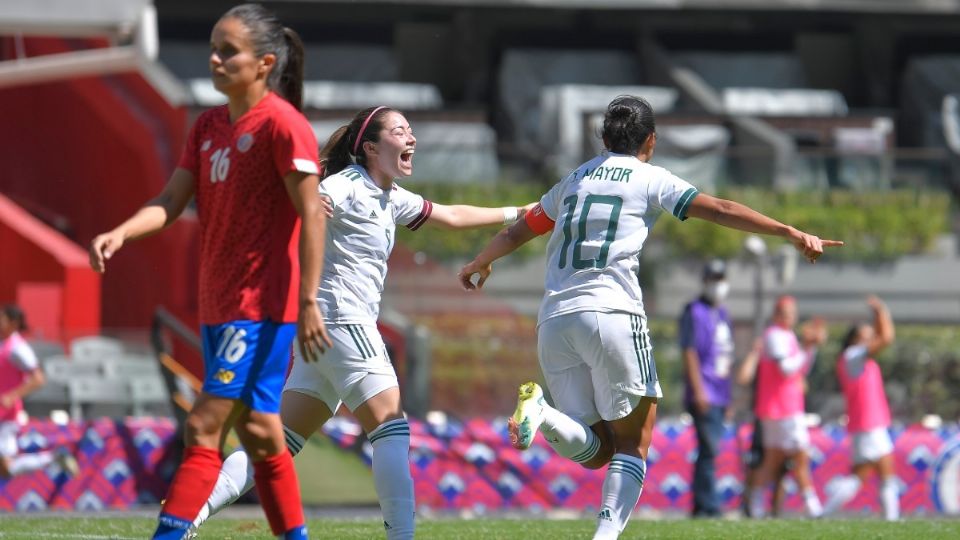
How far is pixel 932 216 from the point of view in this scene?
2353 cm

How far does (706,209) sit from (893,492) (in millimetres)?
7718

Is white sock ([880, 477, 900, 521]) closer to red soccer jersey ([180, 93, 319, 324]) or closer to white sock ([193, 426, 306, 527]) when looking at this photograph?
white sock ([193, 426, 306, 527])

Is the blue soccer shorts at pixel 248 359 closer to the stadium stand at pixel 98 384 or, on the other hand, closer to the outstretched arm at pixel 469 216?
the outstretched arm at pixel 469 216

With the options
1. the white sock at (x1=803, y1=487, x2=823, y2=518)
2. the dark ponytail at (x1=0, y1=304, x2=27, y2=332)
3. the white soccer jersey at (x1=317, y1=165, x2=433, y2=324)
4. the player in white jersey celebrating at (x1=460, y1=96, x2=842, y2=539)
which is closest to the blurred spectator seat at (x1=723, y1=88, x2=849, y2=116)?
the white sock at (x1=803, y1=487, x2=823, y2=518)

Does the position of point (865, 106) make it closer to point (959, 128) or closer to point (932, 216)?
point (959, 128)

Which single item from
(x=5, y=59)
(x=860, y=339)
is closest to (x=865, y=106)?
(x=5, y=59)

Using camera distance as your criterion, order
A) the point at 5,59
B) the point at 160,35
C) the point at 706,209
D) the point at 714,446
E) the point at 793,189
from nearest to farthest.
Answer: the point at 706,209 → the point at 714,446 → the point at 793,189 → the point at 5,59 → the point at 160,35

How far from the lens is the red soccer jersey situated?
5.73 m

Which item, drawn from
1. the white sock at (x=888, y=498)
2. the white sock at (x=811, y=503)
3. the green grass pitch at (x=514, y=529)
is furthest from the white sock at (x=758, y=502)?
the green grass pitch at (x=514, y=529)

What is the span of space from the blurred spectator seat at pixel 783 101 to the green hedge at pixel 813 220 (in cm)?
678

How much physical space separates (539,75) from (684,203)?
2382cm

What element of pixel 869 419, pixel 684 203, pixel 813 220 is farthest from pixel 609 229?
pixel 813 220

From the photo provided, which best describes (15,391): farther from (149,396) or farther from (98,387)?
(149,396)

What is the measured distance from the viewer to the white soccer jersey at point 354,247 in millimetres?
7082
